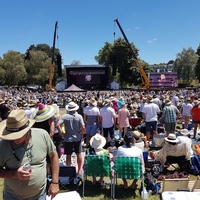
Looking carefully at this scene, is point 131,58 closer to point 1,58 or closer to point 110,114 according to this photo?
point 1,58

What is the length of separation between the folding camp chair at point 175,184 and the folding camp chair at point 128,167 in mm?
406

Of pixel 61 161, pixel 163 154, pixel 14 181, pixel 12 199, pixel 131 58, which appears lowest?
pixel 61 161

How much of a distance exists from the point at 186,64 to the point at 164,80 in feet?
65.0

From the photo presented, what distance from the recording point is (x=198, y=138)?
820 cm

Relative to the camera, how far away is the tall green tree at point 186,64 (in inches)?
2338

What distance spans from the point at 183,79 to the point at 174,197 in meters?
64.0

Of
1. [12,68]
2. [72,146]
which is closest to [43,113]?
[72,146]

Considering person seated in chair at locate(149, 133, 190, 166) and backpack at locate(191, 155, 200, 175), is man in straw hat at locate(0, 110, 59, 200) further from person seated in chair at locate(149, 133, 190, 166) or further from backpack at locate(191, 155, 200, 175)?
backpack at locate(191, 155, 200, 175)

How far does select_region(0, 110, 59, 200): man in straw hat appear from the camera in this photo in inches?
86.7

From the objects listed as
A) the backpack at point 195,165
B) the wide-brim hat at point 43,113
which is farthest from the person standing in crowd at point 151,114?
the wide-brim hat at point 43,113

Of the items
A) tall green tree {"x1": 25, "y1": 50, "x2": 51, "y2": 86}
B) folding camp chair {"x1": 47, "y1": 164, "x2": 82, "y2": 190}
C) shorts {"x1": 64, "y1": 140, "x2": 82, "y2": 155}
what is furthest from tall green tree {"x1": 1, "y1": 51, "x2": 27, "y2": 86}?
folding camp chair {"x1": 47, "y1": 164, "x2": 82, "y2": 190}

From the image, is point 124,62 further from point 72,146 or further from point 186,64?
point 72,146

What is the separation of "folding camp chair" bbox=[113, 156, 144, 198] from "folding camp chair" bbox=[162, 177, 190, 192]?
16.0 inches

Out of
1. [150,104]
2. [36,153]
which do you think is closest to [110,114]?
[150,104]
